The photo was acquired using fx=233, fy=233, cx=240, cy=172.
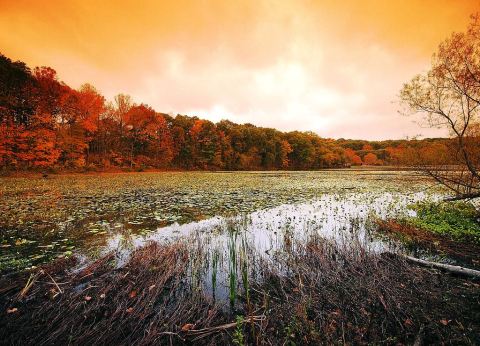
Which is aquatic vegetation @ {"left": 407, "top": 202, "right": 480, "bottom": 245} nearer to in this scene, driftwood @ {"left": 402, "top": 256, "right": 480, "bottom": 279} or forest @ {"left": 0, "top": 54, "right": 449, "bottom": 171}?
forest @ {"left": 0, "top": 54, "right": 449, "bottom": 171}

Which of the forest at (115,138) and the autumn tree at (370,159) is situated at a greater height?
the forest at (115,138)

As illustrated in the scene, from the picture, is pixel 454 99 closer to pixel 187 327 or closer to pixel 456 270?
pixel 456 270

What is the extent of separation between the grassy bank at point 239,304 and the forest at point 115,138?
666 centimetres

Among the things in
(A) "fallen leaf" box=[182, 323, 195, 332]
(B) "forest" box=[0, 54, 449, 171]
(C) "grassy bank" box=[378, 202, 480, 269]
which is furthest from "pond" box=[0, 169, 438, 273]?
(B) "forest" box=[0, 54, 449, 171]

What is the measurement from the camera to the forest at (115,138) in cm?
2831

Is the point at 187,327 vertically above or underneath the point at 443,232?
above

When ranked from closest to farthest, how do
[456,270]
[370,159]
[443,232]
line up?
[456,270]
[443,232]
[370,159]

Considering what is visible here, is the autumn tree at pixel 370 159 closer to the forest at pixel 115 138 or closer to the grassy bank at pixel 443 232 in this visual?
the forest at pixel 115 138

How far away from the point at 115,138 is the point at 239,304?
48.8 metres

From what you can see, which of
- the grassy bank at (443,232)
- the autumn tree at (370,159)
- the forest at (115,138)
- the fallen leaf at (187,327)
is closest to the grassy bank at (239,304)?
the fallen leaf at (187,327)

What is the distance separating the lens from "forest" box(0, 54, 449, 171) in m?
28.3

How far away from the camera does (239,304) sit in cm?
391

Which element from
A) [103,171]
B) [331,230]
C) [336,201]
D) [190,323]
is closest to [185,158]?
[103,171]

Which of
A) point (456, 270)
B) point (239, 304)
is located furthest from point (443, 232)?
point (239, 304)
